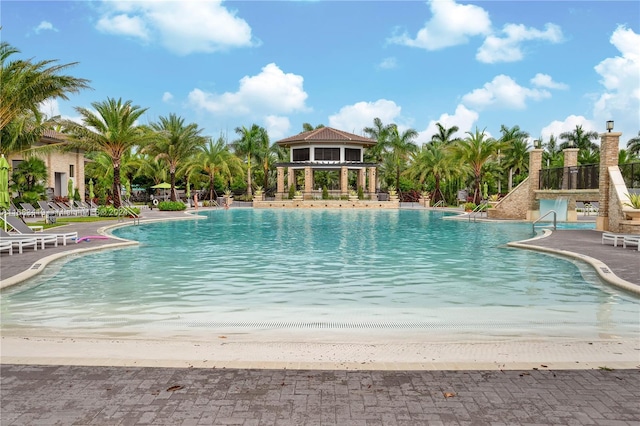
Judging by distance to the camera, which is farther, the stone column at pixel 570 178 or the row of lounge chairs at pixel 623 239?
the stone column at pixel 570 178

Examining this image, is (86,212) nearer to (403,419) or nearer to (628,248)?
(628,248)

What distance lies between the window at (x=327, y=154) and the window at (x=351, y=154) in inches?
43.0

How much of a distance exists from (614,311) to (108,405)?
7.98 m

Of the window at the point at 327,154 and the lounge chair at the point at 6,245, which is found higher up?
the window at the point at 327,154

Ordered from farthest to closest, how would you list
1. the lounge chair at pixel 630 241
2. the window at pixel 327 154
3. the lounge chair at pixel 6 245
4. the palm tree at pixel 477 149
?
1. the window at pixel 327 154
2. the palm tree at pixel 477 149
3. the lounge chair at pixel 630 241
4. the lounge chair at pixel 6 245

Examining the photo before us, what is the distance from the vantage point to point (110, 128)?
33.2 metres

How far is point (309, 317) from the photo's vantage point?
8.58 m

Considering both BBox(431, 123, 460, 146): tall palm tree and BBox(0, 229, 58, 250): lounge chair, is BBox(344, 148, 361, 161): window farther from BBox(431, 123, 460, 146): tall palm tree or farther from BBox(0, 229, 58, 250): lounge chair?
BBox(0, 229, 58, 250): lounge chair

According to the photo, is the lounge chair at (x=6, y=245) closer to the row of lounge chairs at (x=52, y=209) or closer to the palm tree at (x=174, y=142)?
the row of lounge chairs at (x=52, y=209)

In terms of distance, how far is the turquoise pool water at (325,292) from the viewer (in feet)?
26.9

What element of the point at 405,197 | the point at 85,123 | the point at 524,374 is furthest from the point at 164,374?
the point at 405,197

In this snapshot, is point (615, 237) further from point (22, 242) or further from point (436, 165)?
point (436, 165)

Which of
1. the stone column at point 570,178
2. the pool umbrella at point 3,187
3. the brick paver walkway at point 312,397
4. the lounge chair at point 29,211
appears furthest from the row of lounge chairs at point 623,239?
the lounge chair at point 29,211

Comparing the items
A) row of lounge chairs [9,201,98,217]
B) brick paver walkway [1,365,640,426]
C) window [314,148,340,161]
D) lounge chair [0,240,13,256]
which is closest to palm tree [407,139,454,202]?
window [314,148,340,161]
